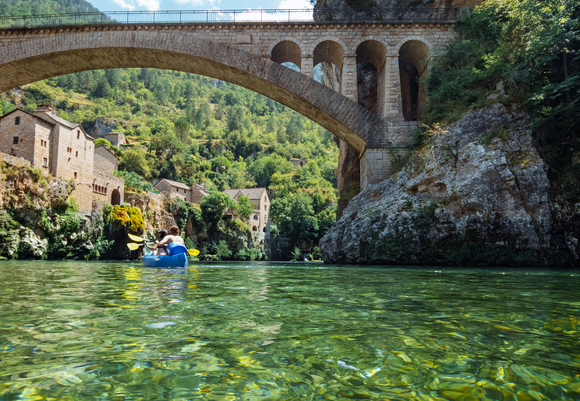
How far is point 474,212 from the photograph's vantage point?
1276 cm

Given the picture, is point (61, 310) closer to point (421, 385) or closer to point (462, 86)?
point (421, 385)

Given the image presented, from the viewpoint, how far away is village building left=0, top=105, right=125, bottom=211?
2780 cm

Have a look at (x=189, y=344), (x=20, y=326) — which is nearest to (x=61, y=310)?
(x=20, y=326)

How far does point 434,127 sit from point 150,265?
38.1 ft

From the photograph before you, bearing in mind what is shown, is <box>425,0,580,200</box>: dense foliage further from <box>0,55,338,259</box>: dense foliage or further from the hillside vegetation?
the hillside vegetation

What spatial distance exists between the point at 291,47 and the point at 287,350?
1943 centimetres

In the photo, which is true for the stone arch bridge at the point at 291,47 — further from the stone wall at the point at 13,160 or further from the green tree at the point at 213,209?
the green tree at the point at 213,209

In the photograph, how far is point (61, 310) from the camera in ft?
12.0

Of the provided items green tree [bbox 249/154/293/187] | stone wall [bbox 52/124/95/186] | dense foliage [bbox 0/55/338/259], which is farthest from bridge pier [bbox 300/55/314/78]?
green tree [bbox 249/154/293/187]

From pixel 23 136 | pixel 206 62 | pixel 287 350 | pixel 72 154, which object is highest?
pixel 206 62

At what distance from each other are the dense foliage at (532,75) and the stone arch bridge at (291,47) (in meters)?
1.99

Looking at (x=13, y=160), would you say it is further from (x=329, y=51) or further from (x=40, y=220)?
(x=329, y=51)

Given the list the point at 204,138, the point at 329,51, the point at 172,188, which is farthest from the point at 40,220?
the point at 204,138

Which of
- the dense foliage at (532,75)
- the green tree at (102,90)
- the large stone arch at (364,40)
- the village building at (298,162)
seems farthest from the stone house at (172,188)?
the green tree at (102,90)
